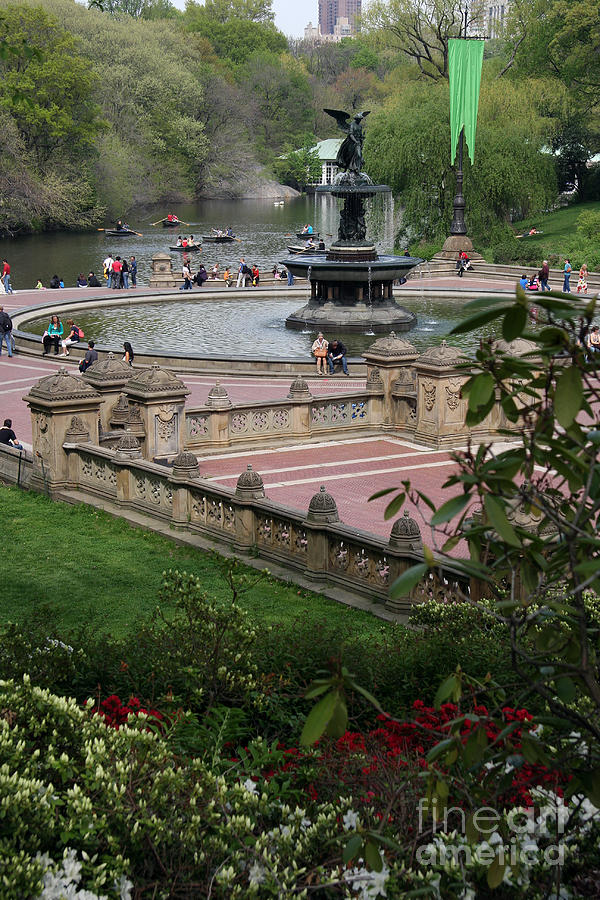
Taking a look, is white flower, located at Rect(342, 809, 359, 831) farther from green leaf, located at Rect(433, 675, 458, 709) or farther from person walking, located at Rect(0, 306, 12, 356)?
person walking, located at Rect(0, 306, 12, 356)

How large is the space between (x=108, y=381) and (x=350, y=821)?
15.1 metres

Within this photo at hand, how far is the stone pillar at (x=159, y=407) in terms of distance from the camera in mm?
20047

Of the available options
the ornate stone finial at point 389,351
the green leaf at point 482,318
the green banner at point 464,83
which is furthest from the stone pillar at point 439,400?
the green banner at point 464,83

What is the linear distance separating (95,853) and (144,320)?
3586cm

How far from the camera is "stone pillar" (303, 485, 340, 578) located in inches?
544

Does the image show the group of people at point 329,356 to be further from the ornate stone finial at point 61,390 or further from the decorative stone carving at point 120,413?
the ornate stone finial at point 61,390

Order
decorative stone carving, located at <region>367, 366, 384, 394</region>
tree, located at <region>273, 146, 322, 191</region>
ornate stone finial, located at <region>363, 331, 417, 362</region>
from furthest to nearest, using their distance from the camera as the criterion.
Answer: tree, located at <region>273, 146, 322, 191</region> < decorative stone carving, located at <region>367, 366, 384, 394</region> < ornate stone finial, located at <region>363, 331, 417, 362</region>

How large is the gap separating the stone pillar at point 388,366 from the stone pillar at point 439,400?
1.00 meters

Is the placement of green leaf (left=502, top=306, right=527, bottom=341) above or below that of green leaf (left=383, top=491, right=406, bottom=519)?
above

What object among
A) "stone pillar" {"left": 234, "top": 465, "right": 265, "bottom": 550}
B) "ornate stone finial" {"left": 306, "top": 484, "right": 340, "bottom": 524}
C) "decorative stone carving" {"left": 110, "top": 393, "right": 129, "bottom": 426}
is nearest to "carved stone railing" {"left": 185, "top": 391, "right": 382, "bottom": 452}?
"decorative stone carving" {"left": 110, "top": 393, "right": 129, "bottom": 426}

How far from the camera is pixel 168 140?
10825 centimetres

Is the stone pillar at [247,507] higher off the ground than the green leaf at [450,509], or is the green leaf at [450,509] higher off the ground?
the green leaf at [450,509]

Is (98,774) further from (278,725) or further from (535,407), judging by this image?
(535,407)

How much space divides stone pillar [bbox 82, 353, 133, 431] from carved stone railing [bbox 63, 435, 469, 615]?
92.5 inches
